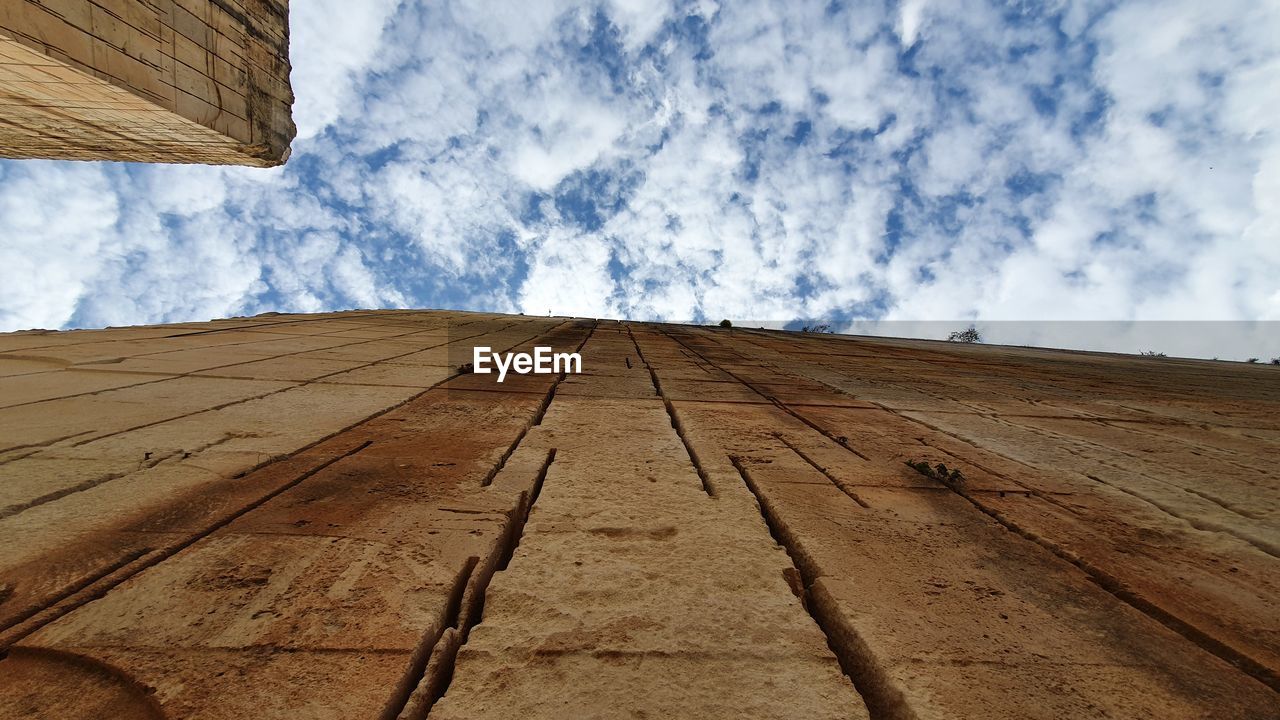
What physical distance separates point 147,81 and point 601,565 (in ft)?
22.1

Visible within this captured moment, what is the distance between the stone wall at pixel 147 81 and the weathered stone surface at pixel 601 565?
3398 millimetres

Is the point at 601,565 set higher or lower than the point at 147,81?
lower

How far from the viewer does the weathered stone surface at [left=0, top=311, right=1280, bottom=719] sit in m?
0.93

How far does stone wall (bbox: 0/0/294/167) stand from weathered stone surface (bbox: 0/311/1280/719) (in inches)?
134

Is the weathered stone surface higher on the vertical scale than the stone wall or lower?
lower

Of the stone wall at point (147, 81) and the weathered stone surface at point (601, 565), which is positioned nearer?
the weathered stone surface at point (601, 565)

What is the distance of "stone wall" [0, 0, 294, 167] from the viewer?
4.07 m

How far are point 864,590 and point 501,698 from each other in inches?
36.3

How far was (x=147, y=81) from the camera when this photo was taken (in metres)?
4.72

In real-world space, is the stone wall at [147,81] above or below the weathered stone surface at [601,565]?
above

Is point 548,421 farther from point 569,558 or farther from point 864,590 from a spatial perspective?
point 864,590

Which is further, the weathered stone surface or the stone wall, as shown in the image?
the stone wall

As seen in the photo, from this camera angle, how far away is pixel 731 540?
1482 millimetres

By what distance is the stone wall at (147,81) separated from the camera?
4070 millimetres
